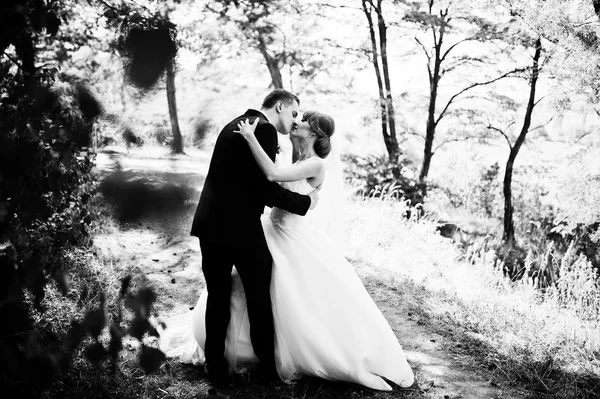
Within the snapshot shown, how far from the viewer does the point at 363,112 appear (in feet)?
38.1

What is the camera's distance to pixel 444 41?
11.0 metres

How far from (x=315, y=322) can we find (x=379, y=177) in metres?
8.08

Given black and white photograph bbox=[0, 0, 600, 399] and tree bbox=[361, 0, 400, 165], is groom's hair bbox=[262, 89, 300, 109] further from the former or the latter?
tree bbox=[361, 0, 400, 165]

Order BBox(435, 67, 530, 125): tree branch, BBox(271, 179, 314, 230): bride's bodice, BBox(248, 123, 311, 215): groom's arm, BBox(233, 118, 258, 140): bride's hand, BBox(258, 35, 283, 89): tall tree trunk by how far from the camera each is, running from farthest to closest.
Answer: BBox(435, 67, 530, 125): tree branch, BBox(258, 35, 283, 89): tall tree trunk, BBox(271, 179, 314, 230): bride's bodice, BBox(248, 123, 311, 215): groom's arm, BBox(233, 118, 258, 140): bride's hand

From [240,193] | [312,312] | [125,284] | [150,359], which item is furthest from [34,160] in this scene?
[312,312]

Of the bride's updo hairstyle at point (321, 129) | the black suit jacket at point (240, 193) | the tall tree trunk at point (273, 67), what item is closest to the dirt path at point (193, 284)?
the black suit jacket at point (240, 193)

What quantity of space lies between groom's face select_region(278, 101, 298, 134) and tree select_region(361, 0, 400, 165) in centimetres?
790

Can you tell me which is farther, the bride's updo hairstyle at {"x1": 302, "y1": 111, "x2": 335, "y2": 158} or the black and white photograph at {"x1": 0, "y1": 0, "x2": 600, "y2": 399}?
the bride's updo hairstyle at {"x1": 302, "y1": 111, "x2": 335, "y2": 158}

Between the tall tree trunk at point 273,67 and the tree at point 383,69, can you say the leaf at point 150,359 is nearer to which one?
the tall tree trunk at point 273,67

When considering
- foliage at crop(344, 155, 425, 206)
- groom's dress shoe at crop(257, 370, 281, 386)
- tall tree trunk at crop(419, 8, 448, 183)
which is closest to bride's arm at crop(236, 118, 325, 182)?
groom's dress shoe at crop(257, 370, 281, 386)

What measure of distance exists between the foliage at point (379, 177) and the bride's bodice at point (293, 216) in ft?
23.5

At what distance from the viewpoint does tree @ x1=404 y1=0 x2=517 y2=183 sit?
10.1 meters

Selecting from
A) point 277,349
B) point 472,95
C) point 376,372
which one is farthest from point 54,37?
point 472,95

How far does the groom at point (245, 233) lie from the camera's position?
3.05 metres
